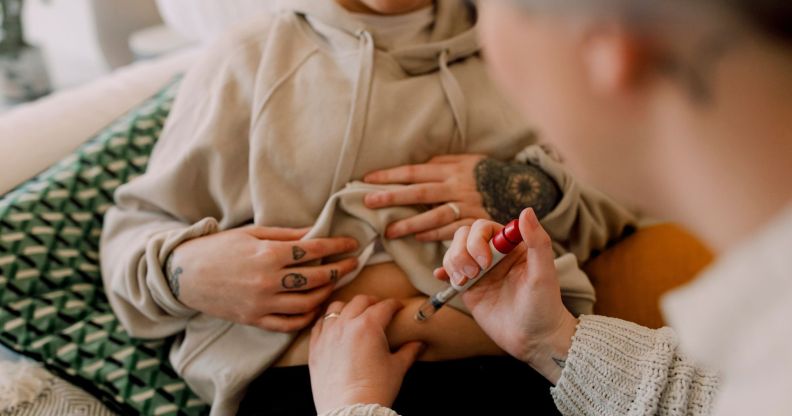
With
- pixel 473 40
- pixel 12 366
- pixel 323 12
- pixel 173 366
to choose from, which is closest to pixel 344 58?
pixel 323 12

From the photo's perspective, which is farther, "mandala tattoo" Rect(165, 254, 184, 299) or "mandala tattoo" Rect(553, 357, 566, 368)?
"mandala tattoo" Rect(165, 254, 184, 299)

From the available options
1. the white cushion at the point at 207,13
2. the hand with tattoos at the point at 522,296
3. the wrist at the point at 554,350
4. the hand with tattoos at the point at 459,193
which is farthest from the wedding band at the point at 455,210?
the white cushion at the point at 207,13

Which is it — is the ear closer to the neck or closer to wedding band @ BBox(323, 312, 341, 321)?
the neck

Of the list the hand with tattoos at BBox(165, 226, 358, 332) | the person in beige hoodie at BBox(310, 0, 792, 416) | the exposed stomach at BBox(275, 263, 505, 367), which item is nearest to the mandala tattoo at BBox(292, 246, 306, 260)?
the hand with tattoos at BBox(165, 226, 358, 332)

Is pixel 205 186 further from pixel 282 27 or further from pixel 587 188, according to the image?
pixel 587 188

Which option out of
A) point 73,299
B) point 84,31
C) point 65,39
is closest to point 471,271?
point 73,299

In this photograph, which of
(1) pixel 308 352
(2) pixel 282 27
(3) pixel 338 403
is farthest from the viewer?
(2) pixel 282 27

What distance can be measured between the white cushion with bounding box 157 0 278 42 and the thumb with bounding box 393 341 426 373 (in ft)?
3.61

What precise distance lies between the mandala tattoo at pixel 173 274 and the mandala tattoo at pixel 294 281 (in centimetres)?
14

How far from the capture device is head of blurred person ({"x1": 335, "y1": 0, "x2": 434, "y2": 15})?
0.98m

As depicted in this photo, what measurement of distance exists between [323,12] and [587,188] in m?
0.48

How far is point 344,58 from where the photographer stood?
1.02 metres

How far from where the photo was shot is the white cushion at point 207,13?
69.1 inches

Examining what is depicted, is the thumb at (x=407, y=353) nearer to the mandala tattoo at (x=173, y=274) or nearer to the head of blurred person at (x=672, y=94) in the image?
the mandala tattoo at (x=173, y=274)
